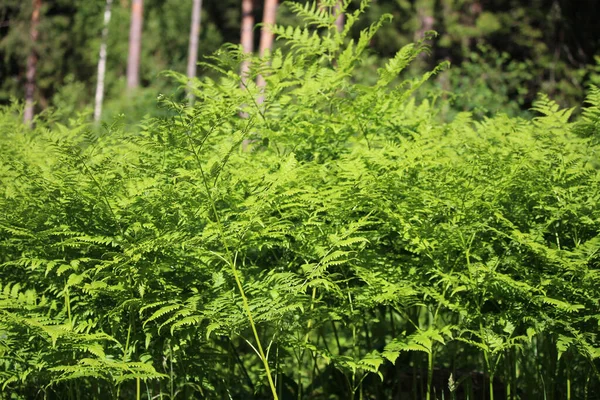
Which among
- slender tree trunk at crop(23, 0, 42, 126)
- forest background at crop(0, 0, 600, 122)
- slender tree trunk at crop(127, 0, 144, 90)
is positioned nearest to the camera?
forest background at crop(0, 0, 600, 122)

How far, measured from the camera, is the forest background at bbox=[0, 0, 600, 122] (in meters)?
12.7

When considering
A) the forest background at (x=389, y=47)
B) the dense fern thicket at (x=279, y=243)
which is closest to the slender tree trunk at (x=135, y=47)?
the forest background at (x=389, y=47)

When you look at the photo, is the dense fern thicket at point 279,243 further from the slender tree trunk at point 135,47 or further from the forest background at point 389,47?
the slender tree trunk at point 135,47

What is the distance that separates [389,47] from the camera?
3375 cm

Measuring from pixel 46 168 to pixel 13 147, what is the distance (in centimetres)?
88

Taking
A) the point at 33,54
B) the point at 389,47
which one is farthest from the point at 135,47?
the point at 389,47

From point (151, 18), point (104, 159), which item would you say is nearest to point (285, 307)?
point (104, 159)

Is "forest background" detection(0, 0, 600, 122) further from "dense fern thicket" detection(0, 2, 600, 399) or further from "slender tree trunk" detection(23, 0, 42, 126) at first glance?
"dense fern thicket" detection(0, 2, 600, 399)

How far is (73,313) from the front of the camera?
312 centimetres

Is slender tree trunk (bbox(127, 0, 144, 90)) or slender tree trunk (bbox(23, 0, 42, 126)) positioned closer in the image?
slender tree trunk (bbox(127, 0, 144, 90))

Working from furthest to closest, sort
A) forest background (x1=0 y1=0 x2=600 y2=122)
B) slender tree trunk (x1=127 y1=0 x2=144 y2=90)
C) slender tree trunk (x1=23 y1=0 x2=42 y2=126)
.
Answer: slender tree trunk (x1=23 y1=0 x2=42 y2=126)
slender tree trunk (x1=127 y1=0 x2=144 y2=90)
forest background (x1=0 y1=0 x2=600 y2=122)

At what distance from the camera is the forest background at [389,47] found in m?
12.7

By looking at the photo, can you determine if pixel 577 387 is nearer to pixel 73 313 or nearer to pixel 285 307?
pixel 285 307

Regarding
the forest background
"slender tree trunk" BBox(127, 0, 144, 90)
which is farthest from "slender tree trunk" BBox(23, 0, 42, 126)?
"slender tree trunk" BBox(127, 0, 144, 90)
